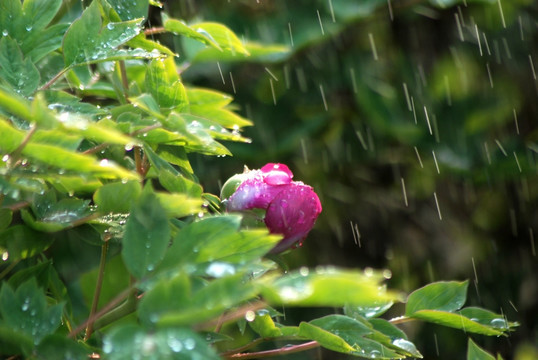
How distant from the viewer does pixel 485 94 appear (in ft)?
6.06

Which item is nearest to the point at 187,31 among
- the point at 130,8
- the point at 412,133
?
the point at 130,8

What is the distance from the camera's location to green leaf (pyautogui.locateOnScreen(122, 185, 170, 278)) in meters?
0.45

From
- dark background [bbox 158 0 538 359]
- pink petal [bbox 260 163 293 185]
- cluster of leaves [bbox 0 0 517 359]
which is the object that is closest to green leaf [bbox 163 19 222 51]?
cluster of leaves [bbox 0 0 517 359]

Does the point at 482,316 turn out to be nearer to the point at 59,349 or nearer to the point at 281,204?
the point at 281,204

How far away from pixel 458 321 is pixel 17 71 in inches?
16.5

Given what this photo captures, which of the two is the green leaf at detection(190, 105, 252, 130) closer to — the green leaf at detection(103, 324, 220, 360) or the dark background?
the green leaf at detection(103, 324, 220, 360)

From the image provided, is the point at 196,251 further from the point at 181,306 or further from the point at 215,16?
the point at 215,16

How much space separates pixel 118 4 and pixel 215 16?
109 centimetres

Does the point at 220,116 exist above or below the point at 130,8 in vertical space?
below

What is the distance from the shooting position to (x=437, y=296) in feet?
2.17

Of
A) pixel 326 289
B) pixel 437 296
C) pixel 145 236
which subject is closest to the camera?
pixel 326 289

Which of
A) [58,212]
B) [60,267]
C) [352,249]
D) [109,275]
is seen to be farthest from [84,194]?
[352,249]

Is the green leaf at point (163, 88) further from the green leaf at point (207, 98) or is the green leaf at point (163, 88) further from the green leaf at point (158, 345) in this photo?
the green leaf at point (158, 345)

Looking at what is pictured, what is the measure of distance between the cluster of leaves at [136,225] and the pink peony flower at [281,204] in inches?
1.1
